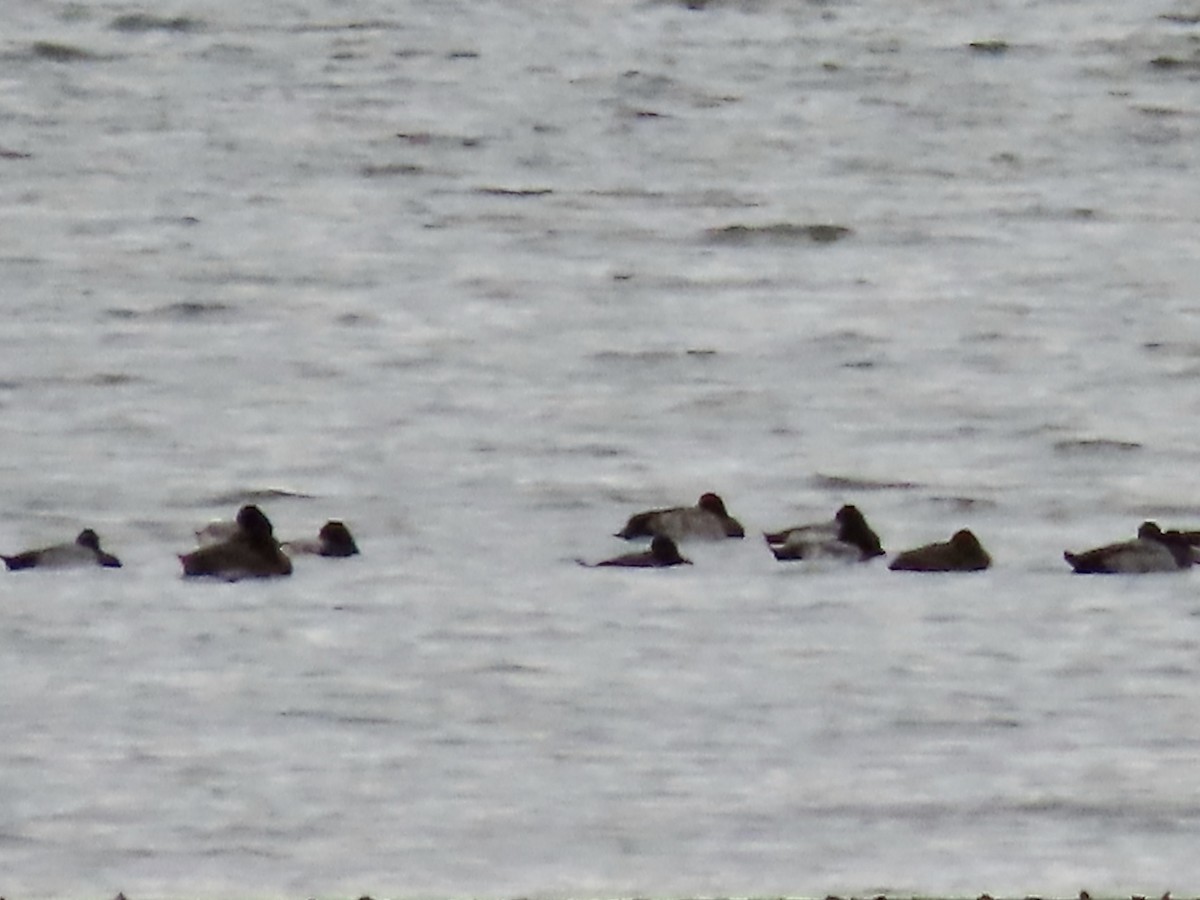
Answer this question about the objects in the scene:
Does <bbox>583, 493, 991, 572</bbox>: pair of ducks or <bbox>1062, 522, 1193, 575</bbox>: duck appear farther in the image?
<bbox>583, 493, 991, 572</bbox>: pair of ducks

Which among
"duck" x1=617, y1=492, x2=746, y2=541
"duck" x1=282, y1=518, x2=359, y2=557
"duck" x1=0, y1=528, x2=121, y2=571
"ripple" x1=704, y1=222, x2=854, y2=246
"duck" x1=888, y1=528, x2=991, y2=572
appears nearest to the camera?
"duck" x1=0, y1=528, x2=121, y2=571

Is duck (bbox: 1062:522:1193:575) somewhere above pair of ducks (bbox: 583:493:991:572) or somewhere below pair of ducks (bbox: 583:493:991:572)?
above

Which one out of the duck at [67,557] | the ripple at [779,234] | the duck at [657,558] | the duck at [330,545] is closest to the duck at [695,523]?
the duck at [657,558]

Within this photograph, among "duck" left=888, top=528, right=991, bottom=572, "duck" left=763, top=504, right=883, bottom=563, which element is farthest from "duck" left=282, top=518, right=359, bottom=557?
"duck" left=888, top=528, right=991, bottom=572

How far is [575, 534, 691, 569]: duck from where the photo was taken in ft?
57.0

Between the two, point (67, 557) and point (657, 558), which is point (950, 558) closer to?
point (657, 558)

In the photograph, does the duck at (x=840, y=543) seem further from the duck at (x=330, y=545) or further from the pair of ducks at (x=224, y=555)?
the pair of ducks at (x=224, y=555)

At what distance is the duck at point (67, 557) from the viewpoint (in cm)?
1716

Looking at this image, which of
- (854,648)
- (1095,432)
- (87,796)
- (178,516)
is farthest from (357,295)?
(87,796)

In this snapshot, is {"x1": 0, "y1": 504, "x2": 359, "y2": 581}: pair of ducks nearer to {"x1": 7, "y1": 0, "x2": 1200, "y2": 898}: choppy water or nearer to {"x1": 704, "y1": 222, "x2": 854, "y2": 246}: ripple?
{"x1": 7, "y1": 0, "x2": 1200, "y2": 898}: choppy water

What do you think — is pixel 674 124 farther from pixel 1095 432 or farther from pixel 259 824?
pixel 259 824

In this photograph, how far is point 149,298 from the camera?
29141 mm

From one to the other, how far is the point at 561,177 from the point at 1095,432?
46.8ft

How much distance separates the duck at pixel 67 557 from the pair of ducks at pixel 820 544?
2.18 meters
